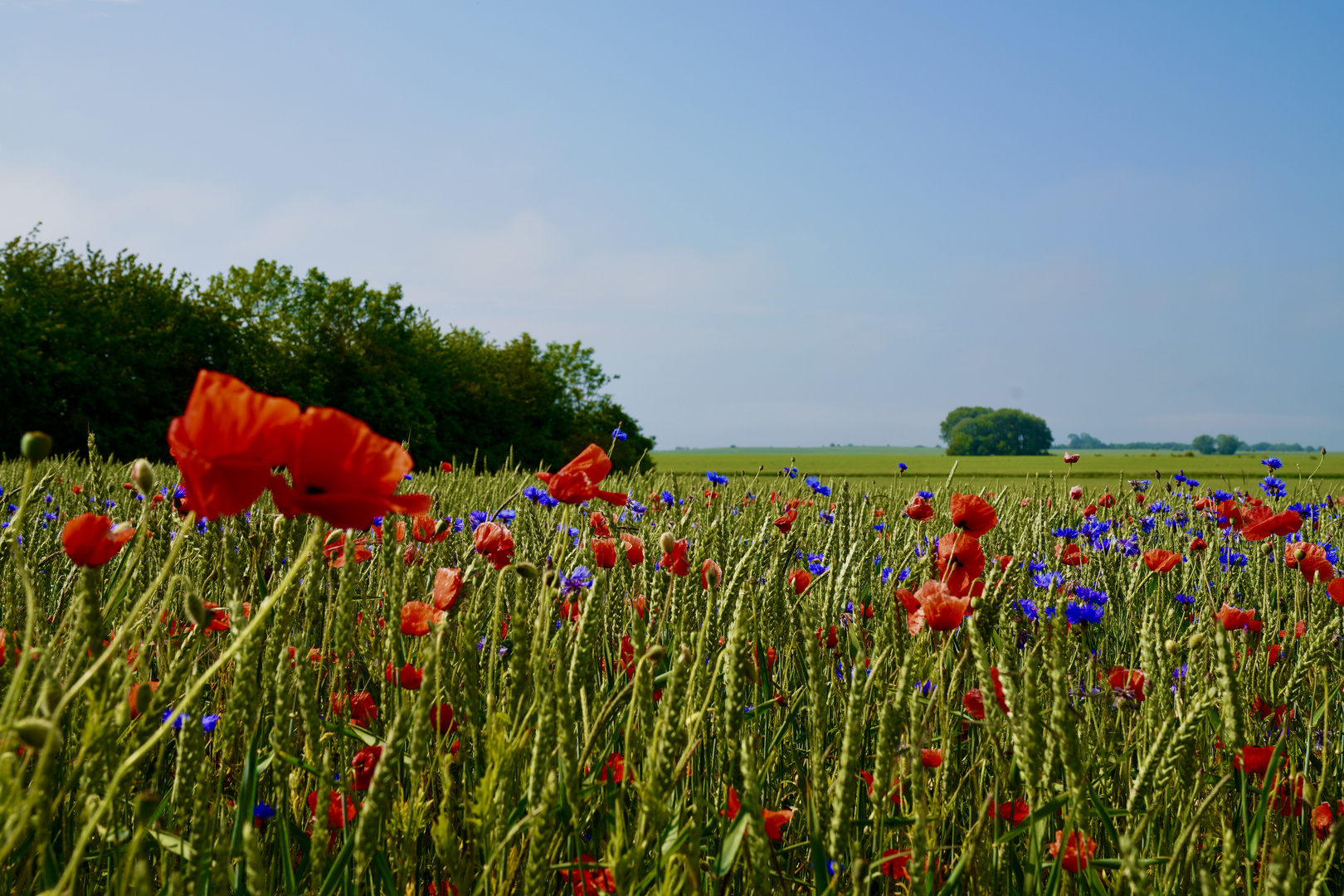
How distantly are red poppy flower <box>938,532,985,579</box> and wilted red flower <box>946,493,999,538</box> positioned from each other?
0.02 m

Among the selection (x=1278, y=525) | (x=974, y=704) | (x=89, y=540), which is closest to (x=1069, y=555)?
(x=1278, y=525)

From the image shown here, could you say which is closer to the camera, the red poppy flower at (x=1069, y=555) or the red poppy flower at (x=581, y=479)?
the red poppy flower at (x=581, y=479)

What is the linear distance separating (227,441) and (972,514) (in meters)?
1.36

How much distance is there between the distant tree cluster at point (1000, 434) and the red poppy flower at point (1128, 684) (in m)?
103

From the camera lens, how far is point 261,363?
91.6 ft

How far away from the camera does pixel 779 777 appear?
5.87ft

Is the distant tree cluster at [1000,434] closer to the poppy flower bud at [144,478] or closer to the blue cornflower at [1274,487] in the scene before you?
the blue cornflower at [1274,487]

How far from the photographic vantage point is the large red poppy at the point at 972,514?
5.34 ft

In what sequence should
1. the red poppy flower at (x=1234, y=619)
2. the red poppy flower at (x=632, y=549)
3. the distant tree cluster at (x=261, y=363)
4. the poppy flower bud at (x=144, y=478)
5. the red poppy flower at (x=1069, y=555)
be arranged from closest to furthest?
the poppy flower bud at (x=144, y=478) → the red poppy flower at (x=1234, y=619) → the red poppy flower at (x=632, y=549) → the red poppy flower at (x=1069, y=555) → the distant tree cluster at (x=261, y=363)

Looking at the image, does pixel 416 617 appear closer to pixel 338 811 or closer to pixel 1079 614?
pixel 338 811

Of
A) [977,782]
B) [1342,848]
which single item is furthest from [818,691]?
[1342,848]

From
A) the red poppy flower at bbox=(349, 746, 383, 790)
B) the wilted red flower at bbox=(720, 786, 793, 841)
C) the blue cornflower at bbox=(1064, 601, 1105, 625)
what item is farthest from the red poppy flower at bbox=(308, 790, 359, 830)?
the blue cornflower at bbox=(1064, 601, 1105, 625)

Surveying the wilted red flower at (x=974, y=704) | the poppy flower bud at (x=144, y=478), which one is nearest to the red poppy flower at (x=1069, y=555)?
the wilted red flower at (x=974, y=704)

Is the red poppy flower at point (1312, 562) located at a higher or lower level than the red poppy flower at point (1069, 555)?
higher
